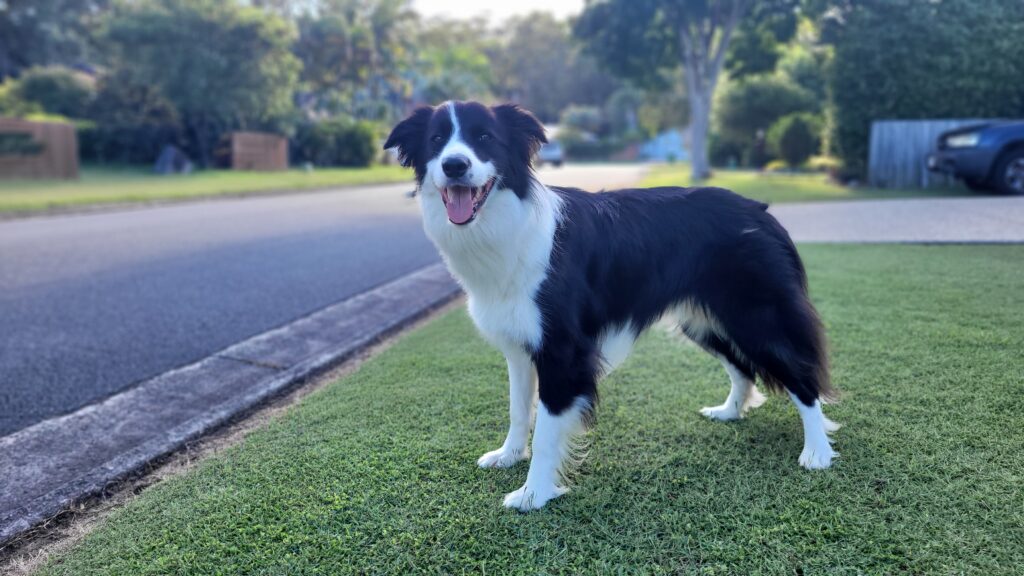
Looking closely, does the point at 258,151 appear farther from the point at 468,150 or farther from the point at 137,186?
the point at 468,150

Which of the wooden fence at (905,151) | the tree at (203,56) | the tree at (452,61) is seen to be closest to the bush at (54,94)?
the tree at (203,56)

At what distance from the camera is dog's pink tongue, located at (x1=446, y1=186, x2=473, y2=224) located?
2717mm

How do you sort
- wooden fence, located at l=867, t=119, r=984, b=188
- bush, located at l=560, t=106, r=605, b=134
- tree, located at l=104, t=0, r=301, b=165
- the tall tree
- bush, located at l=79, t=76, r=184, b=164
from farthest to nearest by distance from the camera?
1. bush, located at l=560, t=106, r=605, b=134
2. the tall tree
3. bush, located at l=79, t=76, r=184, b=164
4. tree, located at l=104, t=0, r=301, b=165
5. wooden fence, located at l=867, t=119, r=984, b=188

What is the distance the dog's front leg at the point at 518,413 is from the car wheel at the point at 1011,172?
37.5 ft

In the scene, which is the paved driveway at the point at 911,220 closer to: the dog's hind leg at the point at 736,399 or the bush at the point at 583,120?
the dog's hind leg at the point at 736,399

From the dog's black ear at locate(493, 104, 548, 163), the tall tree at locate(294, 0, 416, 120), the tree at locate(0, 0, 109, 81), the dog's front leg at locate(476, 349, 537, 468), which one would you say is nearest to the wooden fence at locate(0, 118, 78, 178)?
the tall tree at locate(294, 0, 416, 120)

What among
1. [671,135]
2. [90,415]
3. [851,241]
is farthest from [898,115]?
[671,135]

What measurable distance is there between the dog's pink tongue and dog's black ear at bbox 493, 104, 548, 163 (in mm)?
421

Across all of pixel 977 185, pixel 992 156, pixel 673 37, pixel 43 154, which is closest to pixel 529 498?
pixel 992 156

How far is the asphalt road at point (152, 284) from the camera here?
434 centimetres

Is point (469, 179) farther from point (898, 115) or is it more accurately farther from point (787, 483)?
point (898, 115)

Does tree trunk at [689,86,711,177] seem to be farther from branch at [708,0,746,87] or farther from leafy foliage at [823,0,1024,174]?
leafy foliage at [823,0,1024,174]

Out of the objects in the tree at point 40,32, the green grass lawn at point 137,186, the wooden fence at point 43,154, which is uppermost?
the tree at point 40,32

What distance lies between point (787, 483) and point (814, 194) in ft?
41.9
